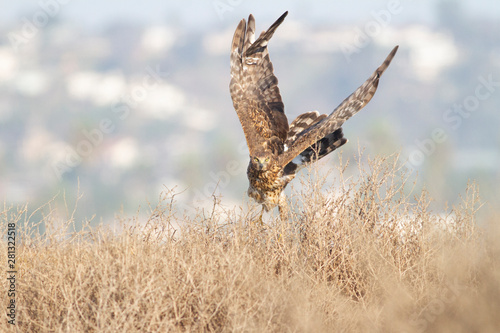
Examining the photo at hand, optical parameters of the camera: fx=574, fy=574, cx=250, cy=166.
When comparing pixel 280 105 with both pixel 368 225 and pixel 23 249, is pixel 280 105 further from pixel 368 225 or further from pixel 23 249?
pixel 23 249

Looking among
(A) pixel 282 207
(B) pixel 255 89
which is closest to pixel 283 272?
(A) pixel 282 207

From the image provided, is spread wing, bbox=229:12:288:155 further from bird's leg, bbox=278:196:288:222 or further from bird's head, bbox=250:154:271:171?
bird's leg, bbox=278:196:288:222

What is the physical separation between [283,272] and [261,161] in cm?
235

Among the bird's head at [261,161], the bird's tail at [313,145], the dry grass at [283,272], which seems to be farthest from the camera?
the bird's tail at [313,145]

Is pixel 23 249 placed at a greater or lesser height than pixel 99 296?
greater

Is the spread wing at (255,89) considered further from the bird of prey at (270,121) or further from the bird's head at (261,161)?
the bird's head at (261,161)

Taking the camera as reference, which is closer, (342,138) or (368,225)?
(368,225)

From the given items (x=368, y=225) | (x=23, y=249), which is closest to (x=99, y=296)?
(x=23, y=249)

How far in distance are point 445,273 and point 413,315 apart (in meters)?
0.96

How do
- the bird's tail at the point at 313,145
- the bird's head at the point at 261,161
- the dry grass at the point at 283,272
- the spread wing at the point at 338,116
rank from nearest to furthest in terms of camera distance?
the dry grass at the point at 283,272, the bird's head at the point at 261,161, the spread wing at the point at 338,116, the bird's tail at the point at 313,145

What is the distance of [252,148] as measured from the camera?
8.80 m

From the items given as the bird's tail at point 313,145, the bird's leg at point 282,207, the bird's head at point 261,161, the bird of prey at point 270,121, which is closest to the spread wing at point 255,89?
the bird of prey at point 270,121

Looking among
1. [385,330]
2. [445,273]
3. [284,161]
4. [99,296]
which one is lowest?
[385,330]

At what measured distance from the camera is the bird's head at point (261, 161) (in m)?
8.38
